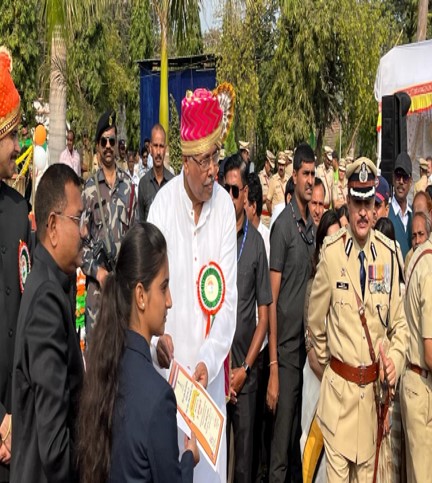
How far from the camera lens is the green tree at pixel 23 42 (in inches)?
1110

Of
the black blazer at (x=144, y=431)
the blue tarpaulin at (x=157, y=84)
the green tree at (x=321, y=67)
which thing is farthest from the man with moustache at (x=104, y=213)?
the blue tarpaulin at (x=157, y=84)

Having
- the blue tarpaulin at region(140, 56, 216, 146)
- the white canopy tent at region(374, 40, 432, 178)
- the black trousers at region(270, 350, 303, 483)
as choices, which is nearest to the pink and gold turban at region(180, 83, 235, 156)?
the black trousers at region(270, 350, 303, 483)

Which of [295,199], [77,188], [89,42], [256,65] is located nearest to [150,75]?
[89,42]

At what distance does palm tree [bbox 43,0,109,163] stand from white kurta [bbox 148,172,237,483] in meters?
9.63

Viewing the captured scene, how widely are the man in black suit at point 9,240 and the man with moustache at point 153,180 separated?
12.9 ft

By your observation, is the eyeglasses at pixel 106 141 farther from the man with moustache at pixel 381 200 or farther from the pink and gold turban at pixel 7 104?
the pink and gold turban at pixel 7 104

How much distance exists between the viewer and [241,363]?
20.1 ft

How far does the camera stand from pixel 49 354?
3.26 m

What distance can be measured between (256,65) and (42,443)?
2848 cm

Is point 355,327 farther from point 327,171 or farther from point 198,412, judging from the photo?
point 327,171

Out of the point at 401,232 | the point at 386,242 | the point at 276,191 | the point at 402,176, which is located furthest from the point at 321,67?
the point at 386,242

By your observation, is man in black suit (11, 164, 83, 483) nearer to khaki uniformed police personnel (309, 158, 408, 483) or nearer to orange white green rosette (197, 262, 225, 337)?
orange white green rosette (197, 262, 225, 337)

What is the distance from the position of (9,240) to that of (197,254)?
3.20 ft

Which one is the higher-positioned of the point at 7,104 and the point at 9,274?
the point at 7,104
